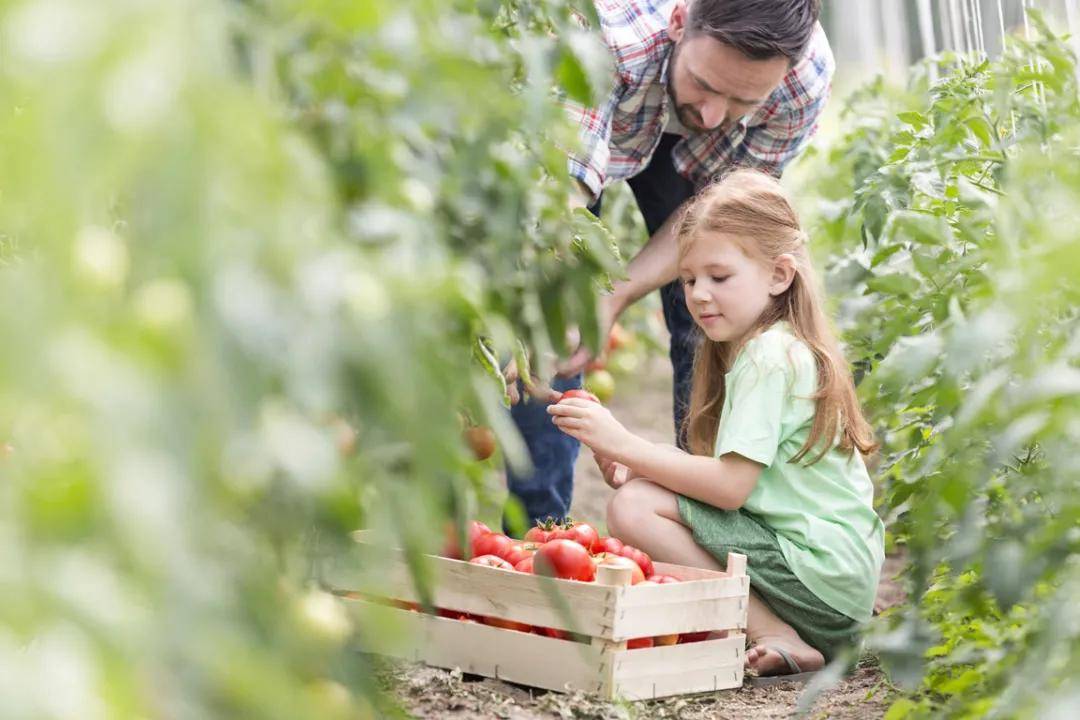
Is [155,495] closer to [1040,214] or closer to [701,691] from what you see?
[1040,214]

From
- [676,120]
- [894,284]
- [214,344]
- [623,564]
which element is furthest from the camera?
[676,120]

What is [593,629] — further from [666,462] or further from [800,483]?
[800,483]

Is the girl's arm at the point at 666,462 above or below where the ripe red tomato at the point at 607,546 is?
above

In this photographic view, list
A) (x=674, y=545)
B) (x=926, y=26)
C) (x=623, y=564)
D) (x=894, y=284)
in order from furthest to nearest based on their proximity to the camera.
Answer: (x=926, y=26)
(x=674, y=545)
(x=623, y=564)
(x=894, y=284)

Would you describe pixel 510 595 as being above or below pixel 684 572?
below

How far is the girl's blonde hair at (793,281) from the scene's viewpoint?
2.55m

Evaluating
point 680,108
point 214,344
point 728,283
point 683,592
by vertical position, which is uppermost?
point 680,108

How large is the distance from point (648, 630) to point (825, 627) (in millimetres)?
523

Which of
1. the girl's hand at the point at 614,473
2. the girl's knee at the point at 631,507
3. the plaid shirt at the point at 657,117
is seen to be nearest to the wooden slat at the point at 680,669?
the girl's knee at the point at 631,507

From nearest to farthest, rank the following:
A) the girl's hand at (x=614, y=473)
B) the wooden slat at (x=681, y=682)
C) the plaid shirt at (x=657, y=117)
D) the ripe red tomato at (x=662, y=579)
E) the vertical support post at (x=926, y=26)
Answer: the wooden slat at (x=681, y=682) → the ripe red tomato at (x=662, y=579) → the girl's hand at (x=614, y=473) → the plaid shirt at (x=657, y=117) → the vertical support post at (x=926, y=26)

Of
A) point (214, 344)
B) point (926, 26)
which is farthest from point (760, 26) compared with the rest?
point (214, 344)

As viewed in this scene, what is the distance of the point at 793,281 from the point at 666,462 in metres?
0.49

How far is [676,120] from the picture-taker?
3.20m

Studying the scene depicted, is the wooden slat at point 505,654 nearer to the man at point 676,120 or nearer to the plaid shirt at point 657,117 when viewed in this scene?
the man at point 676,120
